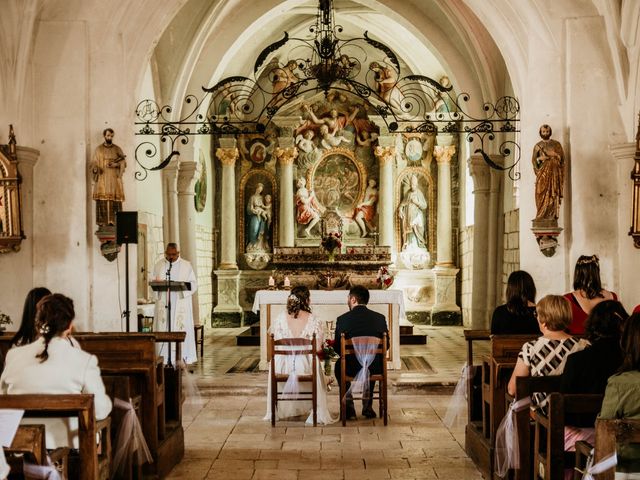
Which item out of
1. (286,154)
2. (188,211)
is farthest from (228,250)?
(188,211)

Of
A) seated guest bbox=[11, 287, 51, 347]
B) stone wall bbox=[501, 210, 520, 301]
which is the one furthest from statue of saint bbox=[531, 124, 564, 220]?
stone wall bbox=[501, 210, 520, 301]

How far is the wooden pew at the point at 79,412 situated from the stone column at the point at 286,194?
49.8 ft

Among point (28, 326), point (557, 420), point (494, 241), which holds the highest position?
point (494, 241)

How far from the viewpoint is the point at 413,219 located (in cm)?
1989

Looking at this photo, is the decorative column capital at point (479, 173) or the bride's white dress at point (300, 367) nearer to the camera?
the bride's white dress at point (300, 367)

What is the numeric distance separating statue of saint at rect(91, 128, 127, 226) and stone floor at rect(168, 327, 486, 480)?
2344mm

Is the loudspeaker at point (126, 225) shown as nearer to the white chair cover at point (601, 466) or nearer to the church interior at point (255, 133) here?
the church interior at point (255, 133)

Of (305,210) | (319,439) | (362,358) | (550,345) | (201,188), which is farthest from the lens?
(305,210)

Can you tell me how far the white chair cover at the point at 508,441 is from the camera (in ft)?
17.0

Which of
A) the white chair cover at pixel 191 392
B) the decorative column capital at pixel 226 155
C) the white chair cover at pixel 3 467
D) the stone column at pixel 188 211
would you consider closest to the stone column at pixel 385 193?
the decorative column capital at pixel 226 155

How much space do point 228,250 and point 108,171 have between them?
10981mm

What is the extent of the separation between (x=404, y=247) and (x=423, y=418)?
38.2 feet

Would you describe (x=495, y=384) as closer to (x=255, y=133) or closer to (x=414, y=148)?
(x=255, y=133)

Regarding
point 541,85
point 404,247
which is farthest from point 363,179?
point 541,85
